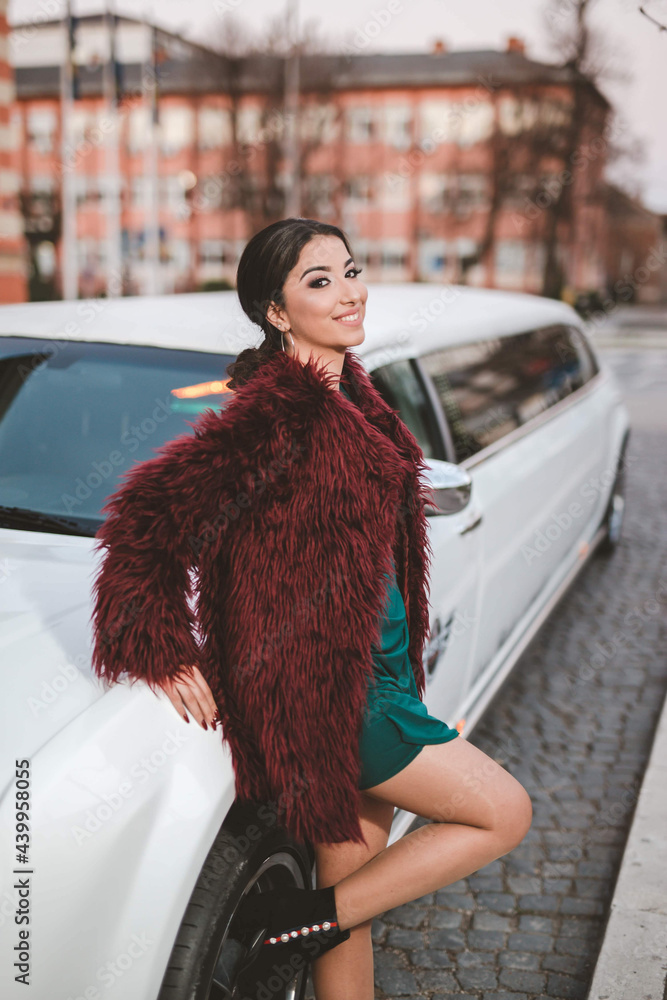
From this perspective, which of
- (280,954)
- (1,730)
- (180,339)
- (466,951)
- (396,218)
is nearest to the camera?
(1,730)

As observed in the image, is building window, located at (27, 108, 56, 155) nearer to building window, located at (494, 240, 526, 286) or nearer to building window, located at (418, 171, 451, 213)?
building window, located at (418, 171, 451, 213)

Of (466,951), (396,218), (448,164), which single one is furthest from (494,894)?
(396,218)

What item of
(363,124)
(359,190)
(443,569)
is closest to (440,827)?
(443,569)

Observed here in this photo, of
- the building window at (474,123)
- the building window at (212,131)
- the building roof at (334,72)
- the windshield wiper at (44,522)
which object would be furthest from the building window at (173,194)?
the windshield wiper at (44,522)

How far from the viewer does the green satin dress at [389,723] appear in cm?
183

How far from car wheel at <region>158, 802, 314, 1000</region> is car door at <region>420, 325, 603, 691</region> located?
1602 millimetres

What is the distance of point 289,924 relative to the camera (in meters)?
1.88

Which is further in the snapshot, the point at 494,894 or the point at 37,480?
the point at 494,894

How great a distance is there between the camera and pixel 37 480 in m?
2.82

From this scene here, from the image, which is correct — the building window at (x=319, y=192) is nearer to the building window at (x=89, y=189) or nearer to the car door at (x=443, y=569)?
the building window at (x=89, y=189)

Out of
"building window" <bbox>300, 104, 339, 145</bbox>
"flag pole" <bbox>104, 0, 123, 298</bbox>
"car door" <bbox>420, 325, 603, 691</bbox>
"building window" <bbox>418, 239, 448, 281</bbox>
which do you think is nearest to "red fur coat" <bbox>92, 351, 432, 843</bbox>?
"car door" <bbox>420, 325, 603, 691</bbox>

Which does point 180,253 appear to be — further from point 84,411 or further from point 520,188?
point 84,411

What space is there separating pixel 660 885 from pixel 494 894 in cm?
50

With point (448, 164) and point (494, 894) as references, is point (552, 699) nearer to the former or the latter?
point (494, 894)
